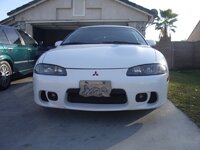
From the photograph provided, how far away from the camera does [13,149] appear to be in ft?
11.9

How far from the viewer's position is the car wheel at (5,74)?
7148 mm

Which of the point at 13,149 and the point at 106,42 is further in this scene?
the point at 106,42

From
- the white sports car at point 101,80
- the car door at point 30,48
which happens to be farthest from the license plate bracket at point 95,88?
the car door at point 30,48

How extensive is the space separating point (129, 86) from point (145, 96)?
0.31 metres

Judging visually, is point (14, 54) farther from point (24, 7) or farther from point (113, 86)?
point (24, 7)

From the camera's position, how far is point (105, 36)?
6.00 meters

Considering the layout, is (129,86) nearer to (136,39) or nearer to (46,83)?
(46,83)

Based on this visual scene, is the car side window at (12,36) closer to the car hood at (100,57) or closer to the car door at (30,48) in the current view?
the car door at (30,48)

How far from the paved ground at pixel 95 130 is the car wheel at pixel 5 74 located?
172 cm

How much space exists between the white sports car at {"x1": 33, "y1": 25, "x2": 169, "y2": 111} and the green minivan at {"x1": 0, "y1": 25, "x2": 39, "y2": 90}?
2806 millimetres

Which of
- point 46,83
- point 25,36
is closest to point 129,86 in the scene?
point 46,83

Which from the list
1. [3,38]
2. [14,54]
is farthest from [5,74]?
[3,38]

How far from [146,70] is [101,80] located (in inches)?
25.3

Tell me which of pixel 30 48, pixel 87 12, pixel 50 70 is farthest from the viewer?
pixel 87 12
